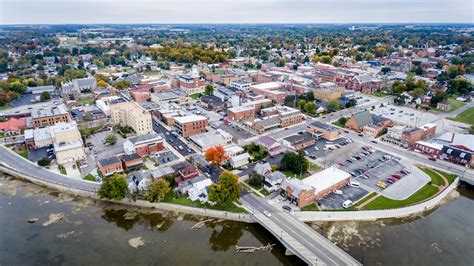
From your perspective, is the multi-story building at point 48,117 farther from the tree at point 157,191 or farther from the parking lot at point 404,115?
the parking lot at point 404,115

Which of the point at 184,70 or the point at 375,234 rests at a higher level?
the point at 184,70

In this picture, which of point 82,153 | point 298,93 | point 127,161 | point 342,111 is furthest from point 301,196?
point 298,93

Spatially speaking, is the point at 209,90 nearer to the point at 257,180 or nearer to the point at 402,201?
the point at 257,180

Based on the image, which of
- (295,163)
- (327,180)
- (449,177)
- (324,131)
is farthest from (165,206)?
(449,177)

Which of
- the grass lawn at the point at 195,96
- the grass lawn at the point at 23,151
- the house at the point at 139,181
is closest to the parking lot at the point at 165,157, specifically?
the house at the point at 139,181

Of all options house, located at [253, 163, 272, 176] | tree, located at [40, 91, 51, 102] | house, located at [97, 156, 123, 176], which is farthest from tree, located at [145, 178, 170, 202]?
tree, located at [40, 91, 51, 102]

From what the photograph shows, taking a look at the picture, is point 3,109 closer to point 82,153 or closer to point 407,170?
point 82,153

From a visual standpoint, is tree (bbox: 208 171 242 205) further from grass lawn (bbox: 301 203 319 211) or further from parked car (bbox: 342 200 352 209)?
parked car (bbox: 342 200 352 209)

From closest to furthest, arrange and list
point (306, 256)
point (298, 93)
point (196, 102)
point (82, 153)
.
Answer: point (306, 256), point (82, 153), point (196, 102), point (298, 93)

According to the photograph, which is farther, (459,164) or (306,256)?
(459,164)
